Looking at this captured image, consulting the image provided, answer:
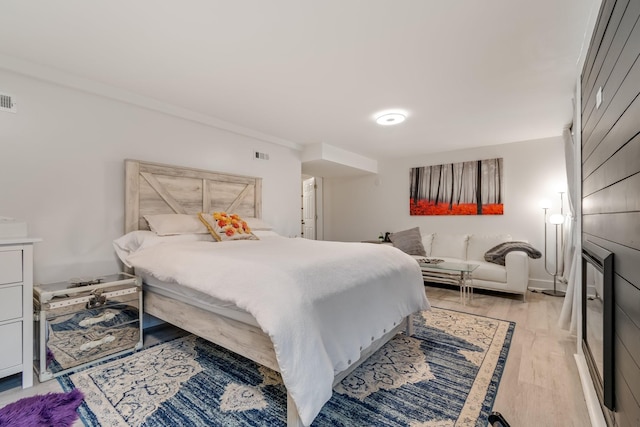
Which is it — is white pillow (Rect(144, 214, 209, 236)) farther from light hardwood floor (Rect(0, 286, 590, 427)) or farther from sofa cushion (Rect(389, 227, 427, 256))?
sofa cushion (Rect(389, 227, 427, 256))

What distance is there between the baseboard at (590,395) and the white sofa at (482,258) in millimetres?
A: 1812

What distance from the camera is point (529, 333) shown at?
268 cm

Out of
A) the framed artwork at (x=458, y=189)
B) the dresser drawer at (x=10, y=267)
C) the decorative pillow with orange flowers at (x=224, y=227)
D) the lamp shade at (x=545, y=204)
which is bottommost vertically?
the dresser drawer at (x=10, y=267)

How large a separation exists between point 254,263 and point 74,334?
152 cm

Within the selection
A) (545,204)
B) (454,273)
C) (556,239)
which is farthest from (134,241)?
(556,239)

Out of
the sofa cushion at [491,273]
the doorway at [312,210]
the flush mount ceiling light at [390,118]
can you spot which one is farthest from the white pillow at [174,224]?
the doorway at [312,210]

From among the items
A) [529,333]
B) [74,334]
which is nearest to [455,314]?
[529,333]

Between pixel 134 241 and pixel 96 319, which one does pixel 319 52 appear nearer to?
pixel 134 241

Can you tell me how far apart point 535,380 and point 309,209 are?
5.37 metres

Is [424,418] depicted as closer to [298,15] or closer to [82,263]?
[298,15]

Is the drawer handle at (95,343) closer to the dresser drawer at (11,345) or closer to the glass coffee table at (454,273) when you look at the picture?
the dresser drawer at (11,345)

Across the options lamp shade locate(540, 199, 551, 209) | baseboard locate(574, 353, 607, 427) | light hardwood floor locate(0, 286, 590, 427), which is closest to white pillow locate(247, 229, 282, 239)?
light hardwood floor locate(0, 286, 590, 427)

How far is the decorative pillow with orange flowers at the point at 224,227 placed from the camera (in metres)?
3.01

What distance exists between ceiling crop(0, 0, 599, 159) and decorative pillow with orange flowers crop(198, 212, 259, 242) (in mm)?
1226
